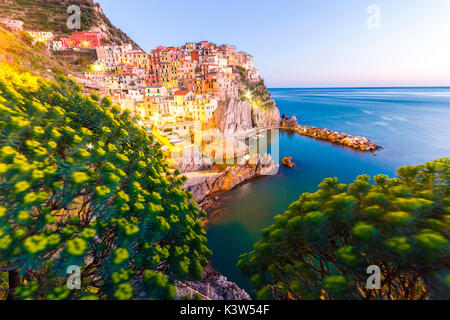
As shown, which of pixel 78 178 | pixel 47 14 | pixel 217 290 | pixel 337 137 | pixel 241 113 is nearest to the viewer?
pixel 78 178

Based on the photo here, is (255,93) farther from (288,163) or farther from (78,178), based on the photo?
(78,178)

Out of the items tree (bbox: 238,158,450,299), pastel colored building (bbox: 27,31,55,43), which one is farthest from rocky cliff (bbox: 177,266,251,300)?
pastel colored building (bbox: 27,31,55,43)

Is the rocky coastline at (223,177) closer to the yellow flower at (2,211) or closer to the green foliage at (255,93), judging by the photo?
Result: the yellow flower at (2,211)

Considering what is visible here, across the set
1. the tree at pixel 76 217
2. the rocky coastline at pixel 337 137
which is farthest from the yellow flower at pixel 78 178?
the rocky coastline at pixel 337 137

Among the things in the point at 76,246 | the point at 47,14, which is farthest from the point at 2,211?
the point at 47,14
